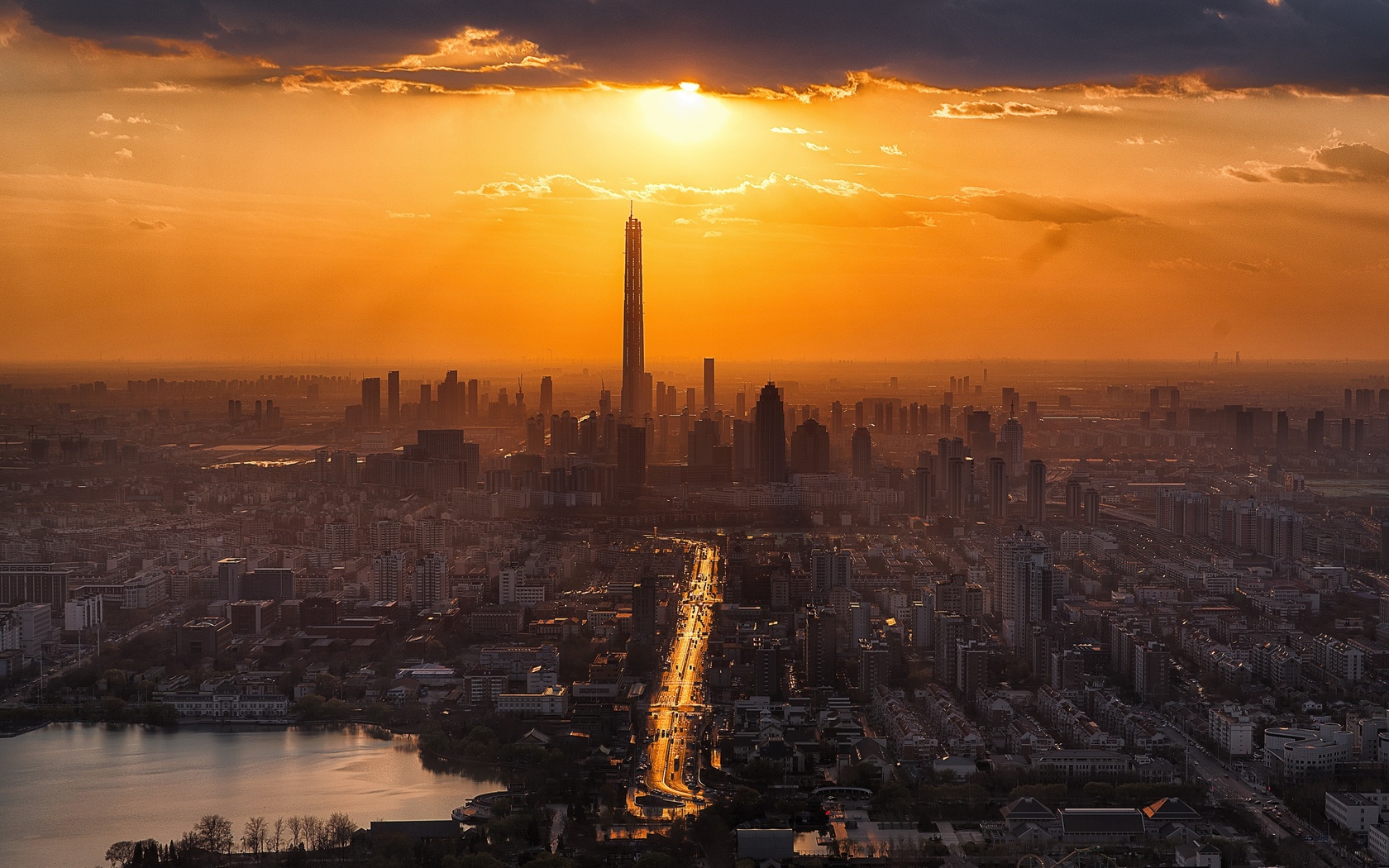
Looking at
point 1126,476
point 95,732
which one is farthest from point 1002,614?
point 1126,476

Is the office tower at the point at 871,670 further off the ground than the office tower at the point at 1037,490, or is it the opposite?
the office tower at the point at 1037,490

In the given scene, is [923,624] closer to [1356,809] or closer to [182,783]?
[1356,809]

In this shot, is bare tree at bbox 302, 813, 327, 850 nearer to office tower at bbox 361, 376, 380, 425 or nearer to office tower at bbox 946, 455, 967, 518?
office tower at bbox 946, 455, 967, 518

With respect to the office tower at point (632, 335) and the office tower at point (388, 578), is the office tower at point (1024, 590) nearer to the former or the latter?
the office tower at point (388, 578)

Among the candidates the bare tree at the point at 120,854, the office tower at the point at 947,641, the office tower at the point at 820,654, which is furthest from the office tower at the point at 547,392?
the bare tree at the point at 120,854

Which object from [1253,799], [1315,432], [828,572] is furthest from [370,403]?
[1253,799]
